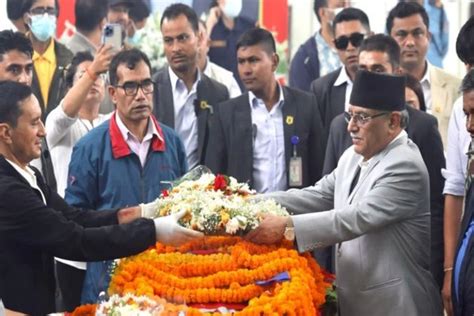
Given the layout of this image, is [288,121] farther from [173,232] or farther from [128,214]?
[173,232]

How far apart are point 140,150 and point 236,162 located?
1.07 metres

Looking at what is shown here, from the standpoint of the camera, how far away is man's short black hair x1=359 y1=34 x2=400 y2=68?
8.22 meters

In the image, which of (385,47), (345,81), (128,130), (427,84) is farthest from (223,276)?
(427,84)

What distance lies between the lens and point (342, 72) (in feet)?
29.2

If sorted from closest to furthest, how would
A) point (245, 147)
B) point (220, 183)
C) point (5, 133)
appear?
1. point (5, 133)
2. point (220, 183)
3. point (245, 147)

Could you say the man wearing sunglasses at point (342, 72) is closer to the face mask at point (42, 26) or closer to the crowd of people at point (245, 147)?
the crowd of people at point (245, 147)

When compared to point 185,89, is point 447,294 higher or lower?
lower

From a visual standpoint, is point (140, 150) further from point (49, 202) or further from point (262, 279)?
point (262, 279)

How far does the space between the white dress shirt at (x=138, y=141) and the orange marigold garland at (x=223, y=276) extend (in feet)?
4.56

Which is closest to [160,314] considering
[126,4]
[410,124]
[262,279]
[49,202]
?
[262,279]

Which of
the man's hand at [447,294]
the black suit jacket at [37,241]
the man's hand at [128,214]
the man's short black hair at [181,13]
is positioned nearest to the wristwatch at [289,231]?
the black suit jacket at [37,241]

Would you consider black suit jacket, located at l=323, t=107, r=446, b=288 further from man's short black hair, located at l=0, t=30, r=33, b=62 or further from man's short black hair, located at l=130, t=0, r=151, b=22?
man's short black hair, located at l=130, t=0, r=151, b=22

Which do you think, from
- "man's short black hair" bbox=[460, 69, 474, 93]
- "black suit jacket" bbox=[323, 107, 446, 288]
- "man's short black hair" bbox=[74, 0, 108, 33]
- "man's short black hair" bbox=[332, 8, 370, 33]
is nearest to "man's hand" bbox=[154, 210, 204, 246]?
"man's short black hair" bbox=[460, 69, 474, 93]

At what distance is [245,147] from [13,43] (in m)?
1.75
